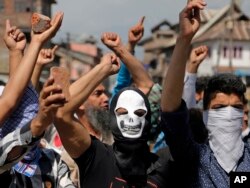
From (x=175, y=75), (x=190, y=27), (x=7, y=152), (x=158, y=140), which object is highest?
(x=190, y=27)

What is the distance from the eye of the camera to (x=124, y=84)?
16.9 feet

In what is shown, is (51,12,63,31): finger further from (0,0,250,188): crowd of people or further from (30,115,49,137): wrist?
(30,115,49,137): wrist

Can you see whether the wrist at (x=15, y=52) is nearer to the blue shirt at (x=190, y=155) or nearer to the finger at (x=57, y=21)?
the finger at (x=57, y=21)

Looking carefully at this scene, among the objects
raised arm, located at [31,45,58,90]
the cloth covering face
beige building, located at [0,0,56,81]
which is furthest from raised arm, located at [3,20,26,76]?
beige building, located at [0,0,56,81]

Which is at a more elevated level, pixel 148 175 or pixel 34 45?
pixel 34 45

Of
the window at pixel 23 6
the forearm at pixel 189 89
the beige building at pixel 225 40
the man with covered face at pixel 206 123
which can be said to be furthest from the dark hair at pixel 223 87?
the beige building at pixel 225 40

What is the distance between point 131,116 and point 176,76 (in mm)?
386

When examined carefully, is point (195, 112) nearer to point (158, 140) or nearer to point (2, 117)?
point (158, 140)

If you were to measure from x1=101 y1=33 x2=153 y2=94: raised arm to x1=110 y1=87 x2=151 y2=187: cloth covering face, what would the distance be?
1.88ft

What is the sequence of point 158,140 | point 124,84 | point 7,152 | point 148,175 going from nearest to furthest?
point 7,152 → point 148,175 → point 124,84 → point 158,140

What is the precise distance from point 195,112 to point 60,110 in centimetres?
176

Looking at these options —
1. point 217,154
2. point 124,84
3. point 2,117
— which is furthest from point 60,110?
point 124,84

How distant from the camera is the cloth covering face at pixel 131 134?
375 cm

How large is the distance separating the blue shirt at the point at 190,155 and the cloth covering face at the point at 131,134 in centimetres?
17
